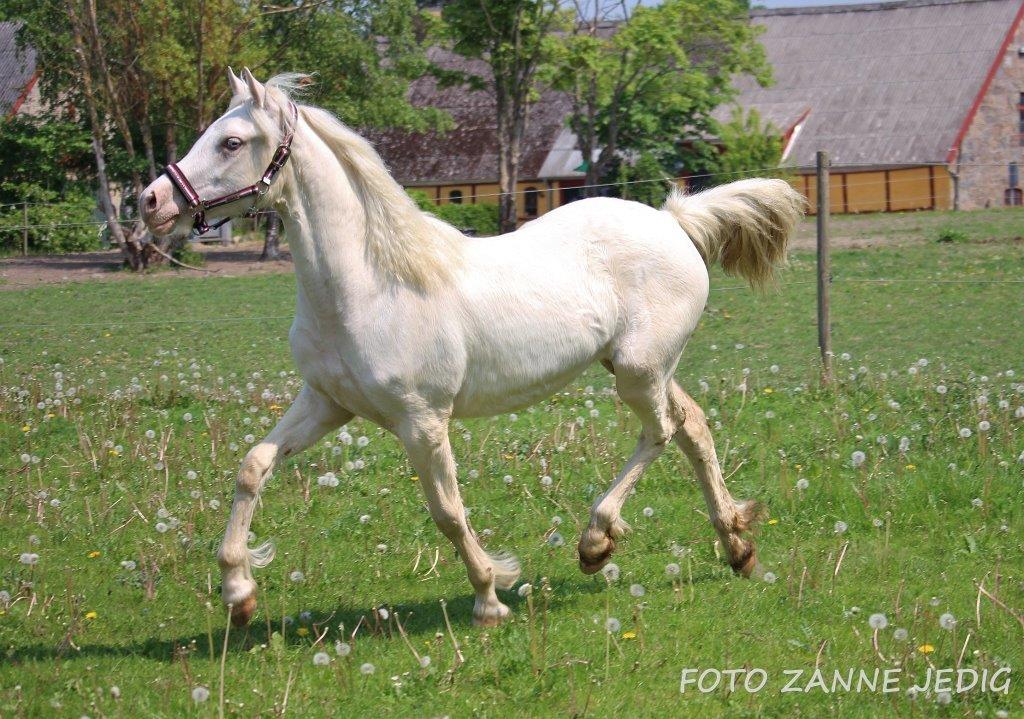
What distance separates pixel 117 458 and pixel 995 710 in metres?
5.70

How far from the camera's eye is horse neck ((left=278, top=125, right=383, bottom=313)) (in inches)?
200

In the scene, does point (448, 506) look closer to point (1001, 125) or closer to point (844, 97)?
point (1001, 125)

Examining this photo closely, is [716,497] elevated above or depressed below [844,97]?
below

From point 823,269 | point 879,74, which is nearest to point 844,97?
point 879,74

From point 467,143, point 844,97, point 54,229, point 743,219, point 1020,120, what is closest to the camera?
point 743,219

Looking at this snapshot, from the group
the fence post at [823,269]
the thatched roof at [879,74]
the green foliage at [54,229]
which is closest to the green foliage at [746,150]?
the thatched roof at [879,74]

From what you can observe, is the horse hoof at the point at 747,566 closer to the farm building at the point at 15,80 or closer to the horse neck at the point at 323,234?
the horse neck at the point at 323,234

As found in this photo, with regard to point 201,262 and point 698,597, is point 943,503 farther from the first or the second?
point 201,262

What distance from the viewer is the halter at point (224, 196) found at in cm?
484

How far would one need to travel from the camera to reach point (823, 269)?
1019 centimetres

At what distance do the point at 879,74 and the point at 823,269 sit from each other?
1376 inches

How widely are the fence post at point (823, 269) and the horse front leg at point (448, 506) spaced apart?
505 cm

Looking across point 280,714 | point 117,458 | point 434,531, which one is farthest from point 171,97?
point 280,714

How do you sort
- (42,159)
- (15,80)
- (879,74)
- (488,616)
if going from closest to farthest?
(488,616), (42,159), (15,80), (879,74)
